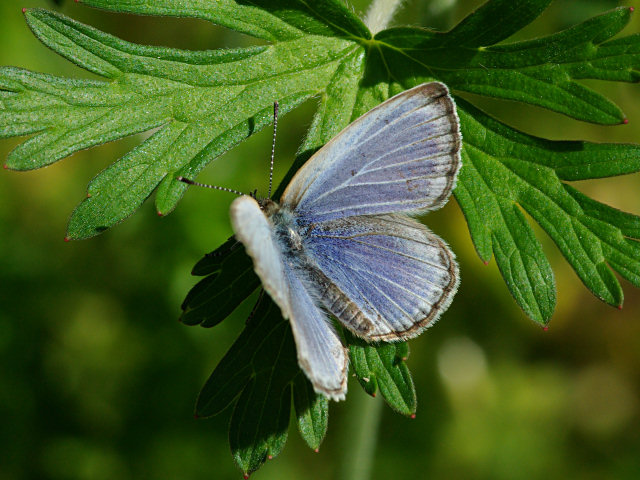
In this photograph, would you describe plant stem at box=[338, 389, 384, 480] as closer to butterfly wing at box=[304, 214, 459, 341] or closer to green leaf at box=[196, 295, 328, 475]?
green leaf at box=[196, 295, 328, 475]

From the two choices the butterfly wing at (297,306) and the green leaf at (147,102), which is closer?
the butterfly wing at (297,306)

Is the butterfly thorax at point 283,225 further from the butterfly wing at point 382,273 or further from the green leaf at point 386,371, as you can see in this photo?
the green leaf at point 386,371

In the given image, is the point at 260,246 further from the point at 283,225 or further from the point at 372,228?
the point at 372,228

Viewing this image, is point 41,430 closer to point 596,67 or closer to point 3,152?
point 3,152

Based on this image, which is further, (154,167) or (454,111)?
(154,167)

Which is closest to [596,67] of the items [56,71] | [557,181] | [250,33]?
[557,181]

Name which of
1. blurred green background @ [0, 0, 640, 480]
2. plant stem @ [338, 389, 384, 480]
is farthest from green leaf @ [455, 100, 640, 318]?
blurred green background @ [0, 0, 640, 480]

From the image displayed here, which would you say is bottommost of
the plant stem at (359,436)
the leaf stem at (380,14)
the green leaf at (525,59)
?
the plant stem at (359,436)

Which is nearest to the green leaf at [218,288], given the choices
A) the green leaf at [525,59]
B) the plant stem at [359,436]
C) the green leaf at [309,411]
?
the green leaf at [309,411]
